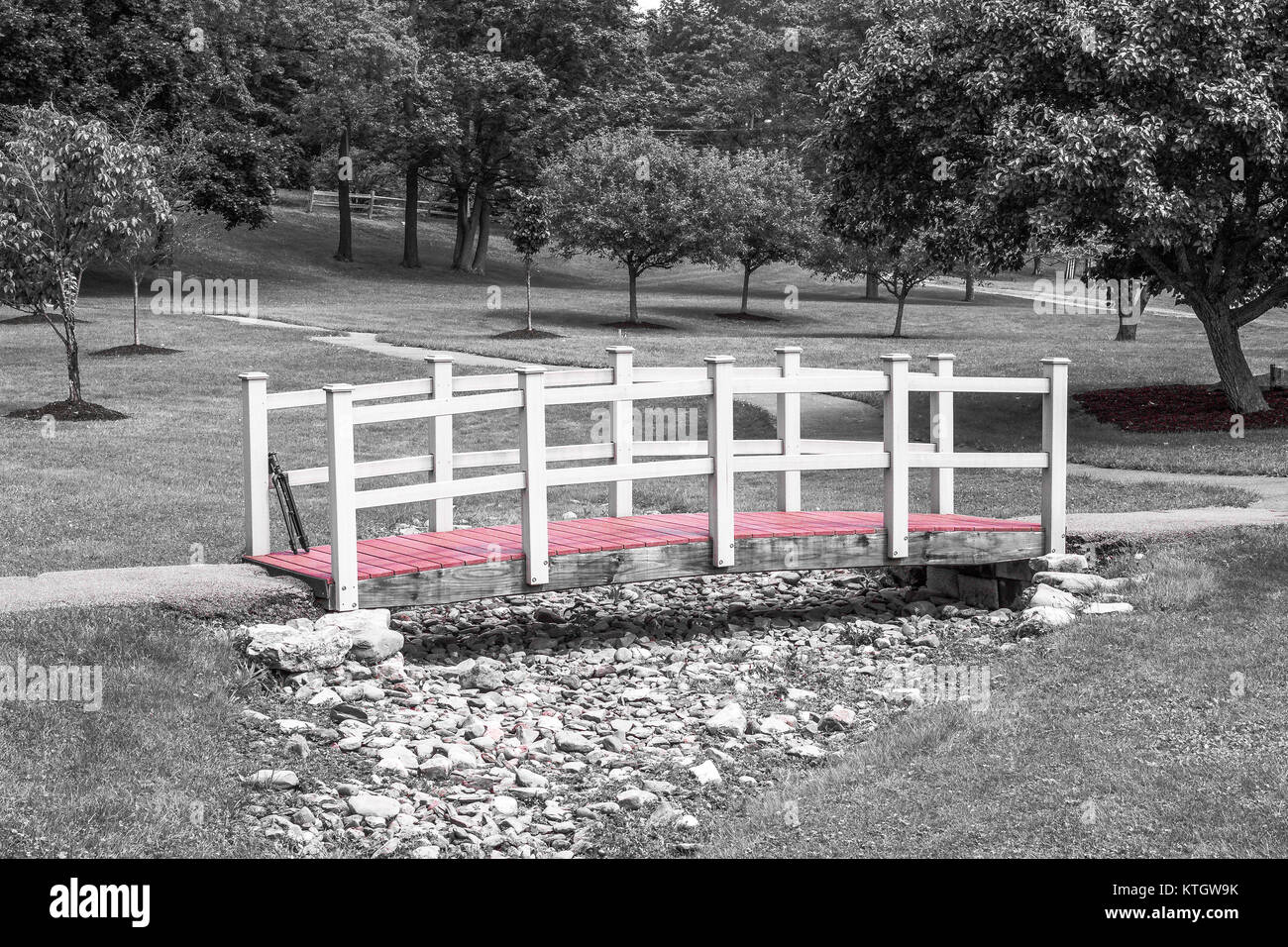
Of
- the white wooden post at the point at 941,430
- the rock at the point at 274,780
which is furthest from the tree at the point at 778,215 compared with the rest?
the rock at the point at 274,780

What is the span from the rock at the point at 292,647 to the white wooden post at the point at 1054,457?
5.84 metres

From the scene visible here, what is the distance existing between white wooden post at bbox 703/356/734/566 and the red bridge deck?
0.14 meters

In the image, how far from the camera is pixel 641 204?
1591 inches

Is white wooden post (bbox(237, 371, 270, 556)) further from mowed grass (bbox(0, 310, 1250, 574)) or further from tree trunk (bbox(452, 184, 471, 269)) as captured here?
tree trunk (bbox(452, 184, 471, 269))

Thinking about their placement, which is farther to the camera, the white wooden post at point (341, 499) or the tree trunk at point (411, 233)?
the tree trunk at point (411, 233)

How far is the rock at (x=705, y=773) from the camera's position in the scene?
8.24 m

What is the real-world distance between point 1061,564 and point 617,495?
3.65 meters

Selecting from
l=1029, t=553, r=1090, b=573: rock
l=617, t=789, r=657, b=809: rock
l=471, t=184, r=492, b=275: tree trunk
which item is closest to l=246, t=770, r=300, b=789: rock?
l=617, t=789, r=657, b=809: rock

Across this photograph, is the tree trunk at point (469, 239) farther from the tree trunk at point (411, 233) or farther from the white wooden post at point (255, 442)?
the white wooden post at point (255, 442)

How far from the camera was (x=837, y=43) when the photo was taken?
66.6 m

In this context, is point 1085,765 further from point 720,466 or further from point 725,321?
point 725,321

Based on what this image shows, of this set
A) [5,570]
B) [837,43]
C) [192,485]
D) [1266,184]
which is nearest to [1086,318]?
[837,43]

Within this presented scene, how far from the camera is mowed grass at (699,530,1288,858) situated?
7.03m
